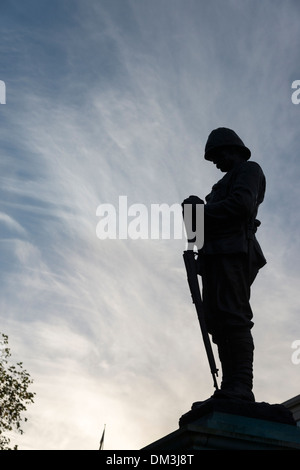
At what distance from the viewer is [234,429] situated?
183 inches

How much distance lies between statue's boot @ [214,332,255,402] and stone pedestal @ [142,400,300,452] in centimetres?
25

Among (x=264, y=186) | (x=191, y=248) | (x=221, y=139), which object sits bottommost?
(x=191, y=248)

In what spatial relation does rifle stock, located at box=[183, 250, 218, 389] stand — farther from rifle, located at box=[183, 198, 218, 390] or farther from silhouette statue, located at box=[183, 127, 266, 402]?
silhouette statue, located at box=[183, 127, 266, 402]

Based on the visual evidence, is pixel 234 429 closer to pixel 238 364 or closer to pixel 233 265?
pixel 238 364

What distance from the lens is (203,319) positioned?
5887 millimetres

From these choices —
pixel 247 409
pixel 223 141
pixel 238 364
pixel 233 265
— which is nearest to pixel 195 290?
pixel 233 265

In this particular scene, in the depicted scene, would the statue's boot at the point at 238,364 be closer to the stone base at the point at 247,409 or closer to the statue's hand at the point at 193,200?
the stone base at the point at 247,409

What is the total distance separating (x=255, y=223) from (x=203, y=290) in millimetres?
1082

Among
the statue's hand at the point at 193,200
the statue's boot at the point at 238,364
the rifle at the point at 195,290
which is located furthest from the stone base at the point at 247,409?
the statue's hand at the point at 193,200

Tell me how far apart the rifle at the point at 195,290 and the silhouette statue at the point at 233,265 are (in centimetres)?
11

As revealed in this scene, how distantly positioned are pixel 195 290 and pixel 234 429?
1805mm

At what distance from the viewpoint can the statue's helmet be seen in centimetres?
675
